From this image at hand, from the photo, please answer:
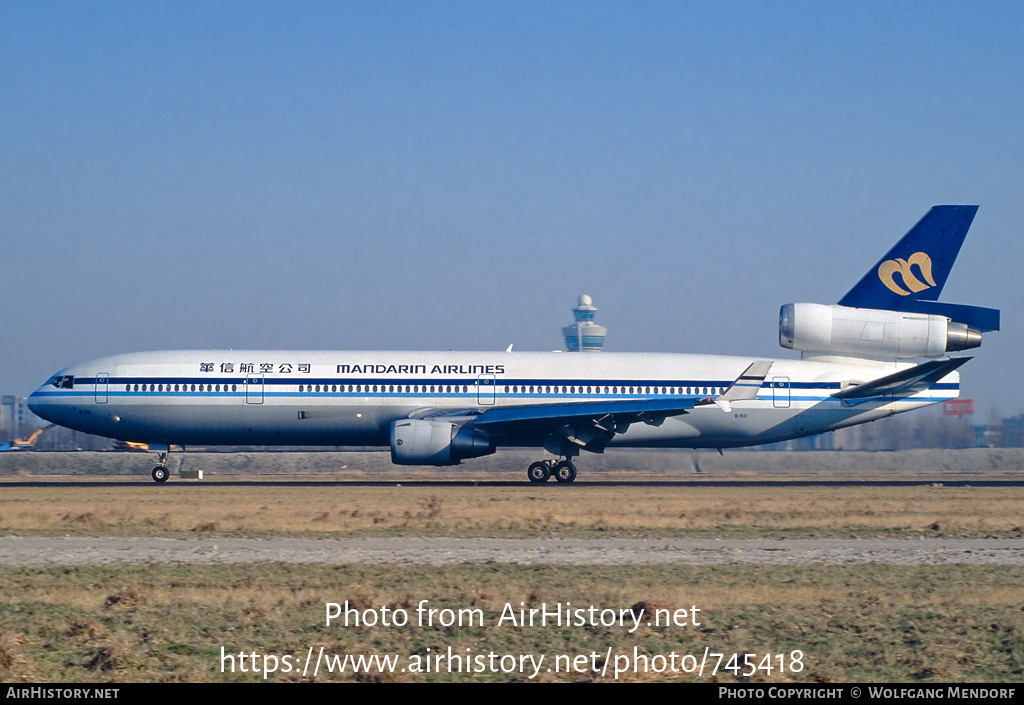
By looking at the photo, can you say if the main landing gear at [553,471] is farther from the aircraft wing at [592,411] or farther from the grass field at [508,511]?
the aircraft wing at [592,411]

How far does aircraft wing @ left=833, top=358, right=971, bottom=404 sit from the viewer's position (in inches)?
1330

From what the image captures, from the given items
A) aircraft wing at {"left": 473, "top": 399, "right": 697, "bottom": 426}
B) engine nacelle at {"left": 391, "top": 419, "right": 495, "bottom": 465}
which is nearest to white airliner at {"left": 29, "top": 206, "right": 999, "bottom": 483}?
aircraft wing at {"left": 473, "top": 399, "right": 697, "bottom": 426}

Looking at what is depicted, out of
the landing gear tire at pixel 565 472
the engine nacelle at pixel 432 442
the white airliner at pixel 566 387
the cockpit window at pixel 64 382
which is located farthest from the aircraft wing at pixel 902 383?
the cockpit window at pixel 64 382

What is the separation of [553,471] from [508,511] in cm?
1167

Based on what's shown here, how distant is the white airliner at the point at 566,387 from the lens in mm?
34781

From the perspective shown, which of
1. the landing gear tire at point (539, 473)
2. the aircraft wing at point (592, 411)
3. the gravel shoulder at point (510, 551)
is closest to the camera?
the gravel shoulder at point (510, 551)

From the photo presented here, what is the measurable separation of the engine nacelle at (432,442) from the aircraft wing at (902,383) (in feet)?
44.3

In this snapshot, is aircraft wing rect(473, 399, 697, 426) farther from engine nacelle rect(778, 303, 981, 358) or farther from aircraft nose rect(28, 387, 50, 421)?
aircraft nose rect(28, 387, 50, 421)

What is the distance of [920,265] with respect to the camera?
1411 inches

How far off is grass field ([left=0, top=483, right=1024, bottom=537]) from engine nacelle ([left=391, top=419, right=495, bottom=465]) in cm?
104

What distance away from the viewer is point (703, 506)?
2638 centimetres

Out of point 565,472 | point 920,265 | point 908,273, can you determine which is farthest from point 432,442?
point 920,265
